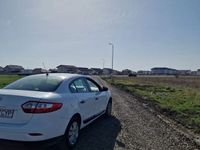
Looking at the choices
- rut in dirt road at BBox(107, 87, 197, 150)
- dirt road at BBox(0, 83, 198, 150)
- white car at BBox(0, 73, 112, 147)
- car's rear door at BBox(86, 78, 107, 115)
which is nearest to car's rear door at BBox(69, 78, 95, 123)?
white car at BBox(0, 73, 112, 147)

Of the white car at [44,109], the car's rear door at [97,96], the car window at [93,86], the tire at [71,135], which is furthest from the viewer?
the car window at [93,86]

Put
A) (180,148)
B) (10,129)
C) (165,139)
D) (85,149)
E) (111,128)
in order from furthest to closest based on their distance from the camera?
(111,128) < (165,139) < (180,148) < (85,149) < (10,129)

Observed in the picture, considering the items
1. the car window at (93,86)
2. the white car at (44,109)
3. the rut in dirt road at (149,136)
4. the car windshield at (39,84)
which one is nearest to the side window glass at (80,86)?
the white car at (44,109)

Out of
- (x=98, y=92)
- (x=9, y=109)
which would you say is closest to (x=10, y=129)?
(x=9, y=109)

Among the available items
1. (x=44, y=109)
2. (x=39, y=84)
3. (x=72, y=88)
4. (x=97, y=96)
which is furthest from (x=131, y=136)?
(x=44, y=109)

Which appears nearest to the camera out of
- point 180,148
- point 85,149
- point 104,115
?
point 85,149

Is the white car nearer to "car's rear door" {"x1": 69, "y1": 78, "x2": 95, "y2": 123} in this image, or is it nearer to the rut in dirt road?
"car's rear door" {"x1": 69, "y1": 78, "x2": 95, "y2": 123}

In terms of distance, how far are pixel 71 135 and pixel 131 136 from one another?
1838mm

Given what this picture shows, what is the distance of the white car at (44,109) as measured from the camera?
445 centimetres

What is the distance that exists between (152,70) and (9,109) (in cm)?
17359

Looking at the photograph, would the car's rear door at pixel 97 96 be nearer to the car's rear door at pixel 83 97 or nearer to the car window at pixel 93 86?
the car window at pixel 93 86

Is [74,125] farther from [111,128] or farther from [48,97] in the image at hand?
[111,128]

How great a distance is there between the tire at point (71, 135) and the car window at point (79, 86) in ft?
2.28

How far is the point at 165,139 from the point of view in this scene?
6.37 metres
